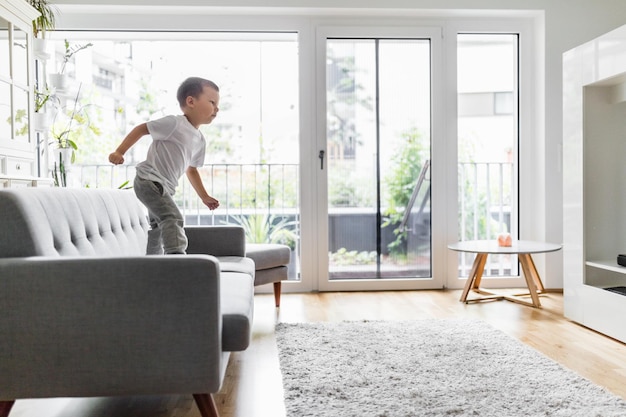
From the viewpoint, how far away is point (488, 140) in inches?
176

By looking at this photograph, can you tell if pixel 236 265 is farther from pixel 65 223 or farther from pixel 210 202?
pixel 65 223

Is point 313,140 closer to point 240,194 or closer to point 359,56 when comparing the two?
point 359,56

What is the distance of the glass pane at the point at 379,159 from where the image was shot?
420 cm

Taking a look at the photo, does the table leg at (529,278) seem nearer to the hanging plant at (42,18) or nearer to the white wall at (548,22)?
the white wall at (548,22)

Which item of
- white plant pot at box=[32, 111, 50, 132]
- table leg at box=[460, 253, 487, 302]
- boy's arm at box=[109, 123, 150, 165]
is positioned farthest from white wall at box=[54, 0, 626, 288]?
boy's arm at box=[109, 123, 150, 165]

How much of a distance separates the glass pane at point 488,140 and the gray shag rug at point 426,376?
5.85 feet

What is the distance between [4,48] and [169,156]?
139cm

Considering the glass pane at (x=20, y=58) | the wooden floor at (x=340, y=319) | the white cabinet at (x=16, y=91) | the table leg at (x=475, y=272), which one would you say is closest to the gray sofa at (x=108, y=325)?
the wooden floor at (x=340, y=319)

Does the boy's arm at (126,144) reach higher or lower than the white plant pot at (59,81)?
lower

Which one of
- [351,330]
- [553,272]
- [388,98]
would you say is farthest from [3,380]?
[553,272]

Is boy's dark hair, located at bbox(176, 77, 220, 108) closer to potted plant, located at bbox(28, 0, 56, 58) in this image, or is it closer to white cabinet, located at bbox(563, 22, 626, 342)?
potted plant, located at bbox(28, 0, 56, 58)

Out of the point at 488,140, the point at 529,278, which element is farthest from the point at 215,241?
the point at 488,140

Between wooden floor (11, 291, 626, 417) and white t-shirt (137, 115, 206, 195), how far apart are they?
88 centimetres

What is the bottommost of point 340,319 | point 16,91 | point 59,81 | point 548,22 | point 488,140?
point 340,319
